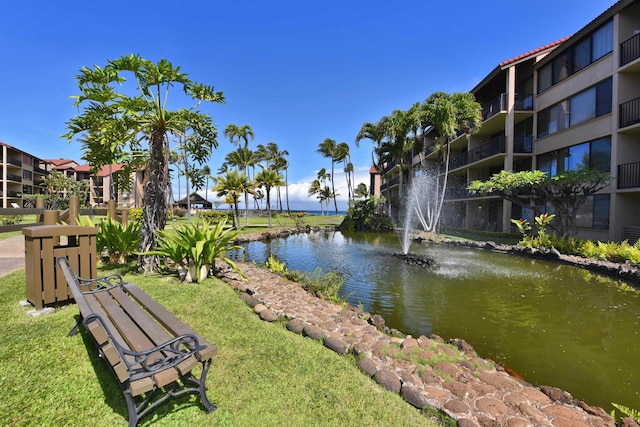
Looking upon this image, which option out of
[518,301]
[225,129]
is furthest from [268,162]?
[518,301]

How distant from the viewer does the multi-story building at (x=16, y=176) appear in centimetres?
4594

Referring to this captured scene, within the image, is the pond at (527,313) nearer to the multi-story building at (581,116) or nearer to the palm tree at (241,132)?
the multi-story building at (581,116)

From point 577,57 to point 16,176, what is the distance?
A: 237 ft

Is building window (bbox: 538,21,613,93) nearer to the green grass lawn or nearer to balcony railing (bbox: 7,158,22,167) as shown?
the green grass lawn

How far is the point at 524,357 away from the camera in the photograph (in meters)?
4.81

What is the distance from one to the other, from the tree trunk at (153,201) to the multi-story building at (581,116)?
19.7m

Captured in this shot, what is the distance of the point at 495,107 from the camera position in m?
22.9

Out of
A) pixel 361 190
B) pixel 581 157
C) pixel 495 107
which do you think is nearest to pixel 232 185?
pixel 495 107

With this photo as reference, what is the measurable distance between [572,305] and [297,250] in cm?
1182

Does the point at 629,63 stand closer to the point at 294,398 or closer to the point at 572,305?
the point at 572,305

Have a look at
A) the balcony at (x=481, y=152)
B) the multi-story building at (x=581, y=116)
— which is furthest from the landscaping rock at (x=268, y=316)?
the balcony at (x=481, y=152)

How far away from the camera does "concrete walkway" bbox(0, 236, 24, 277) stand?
746 cm

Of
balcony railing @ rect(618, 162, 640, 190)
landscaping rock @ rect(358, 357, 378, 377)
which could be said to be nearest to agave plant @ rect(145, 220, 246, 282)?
landscaping rock @ rect(358, 357, 378, 377)

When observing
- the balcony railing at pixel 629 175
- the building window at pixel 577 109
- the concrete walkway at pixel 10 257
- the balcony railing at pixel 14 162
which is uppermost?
the balcony railing at pixel 14 162
